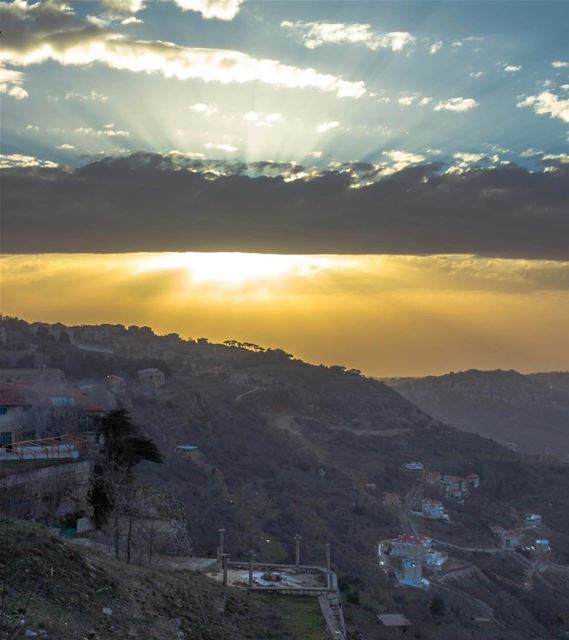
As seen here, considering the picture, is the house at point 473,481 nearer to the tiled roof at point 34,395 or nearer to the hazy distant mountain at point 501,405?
the hazy distant mountain at point 501,405

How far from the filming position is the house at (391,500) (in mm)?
69569

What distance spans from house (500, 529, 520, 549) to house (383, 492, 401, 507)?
9325 mm

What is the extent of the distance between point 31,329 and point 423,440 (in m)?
57.3

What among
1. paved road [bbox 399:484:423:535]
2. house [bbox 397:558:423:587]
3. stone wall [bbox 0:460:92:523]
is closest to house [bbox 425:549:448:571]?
house [bbox 397:558:423:587]

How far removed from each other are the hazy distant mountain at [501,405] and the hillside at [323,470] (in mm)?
38430

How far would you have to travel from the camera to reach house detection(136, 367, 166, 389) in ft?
267

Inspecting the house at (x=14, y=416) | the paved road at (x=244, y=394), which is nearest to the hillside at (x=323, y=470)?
the paved road at (x=244, y=394)

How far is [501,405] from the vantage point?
6506 inches

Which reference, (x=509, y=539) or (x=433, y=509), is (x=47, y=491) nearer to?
(x=509, y=539)

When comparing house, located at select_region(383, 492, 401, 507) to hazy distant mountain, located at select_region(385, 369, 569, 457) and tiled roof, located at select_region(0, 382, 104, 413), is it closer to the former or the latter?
tiled roof, located at select_region(0, 382, 104, 413)

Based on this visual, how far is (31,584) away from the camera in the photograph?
38.8ft

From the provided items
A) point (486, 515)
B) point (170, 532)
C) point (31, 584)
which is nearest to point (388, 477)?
point (486, 515)

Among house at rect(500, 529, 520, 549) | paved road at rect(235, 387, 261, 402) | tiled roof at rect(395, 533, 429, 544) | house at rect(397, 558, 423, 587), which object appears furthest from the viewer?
paved road at rect(235, 387, 261, 402)

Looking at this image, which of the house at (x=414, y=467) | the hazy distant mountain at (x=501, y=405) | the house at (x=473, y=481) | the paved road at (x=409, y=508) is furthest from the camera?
the hazy distant mountain at (x=501, y=405)
